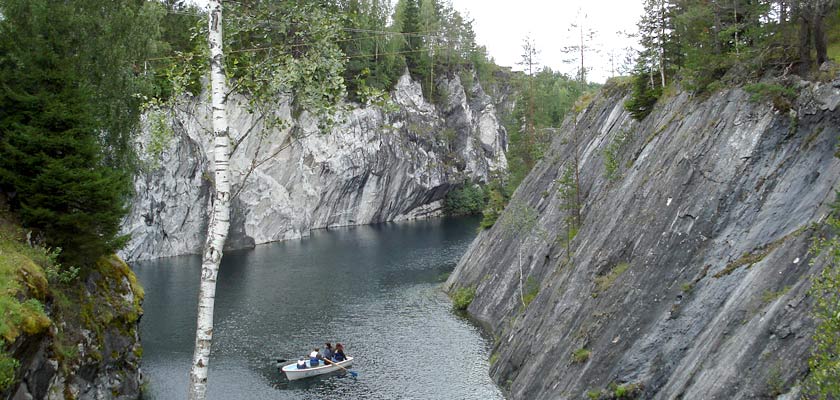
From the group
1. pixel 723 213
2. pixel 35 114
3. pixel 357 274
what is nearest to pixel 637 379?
pixel 723 213

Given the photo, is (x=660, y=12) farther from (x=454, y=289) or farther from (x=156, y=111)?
(x=156, y=111)

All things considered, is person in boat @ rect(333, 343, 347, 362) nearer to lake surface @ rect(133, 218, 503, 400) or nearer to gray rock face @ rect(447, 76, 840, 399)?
lake surface @ rect(133, 218, 503, 400)

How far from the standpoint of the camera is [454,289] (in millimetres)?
41562

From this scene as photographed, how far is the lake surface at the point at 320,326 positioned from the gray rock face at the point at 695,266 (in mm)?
4040

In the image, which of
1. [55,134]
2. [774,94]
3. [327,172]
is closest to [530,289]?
[774,94]

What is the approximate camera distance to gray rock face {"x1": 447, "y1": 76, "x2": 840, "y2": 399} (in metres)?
12.4

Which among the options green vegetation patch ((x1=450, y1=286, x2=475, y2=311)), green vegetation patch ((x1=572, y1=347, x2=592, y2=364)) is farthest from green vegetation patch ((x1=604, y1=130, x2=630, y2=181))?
green vegetation patch ((x1=450, y1=286, x2=475, y2=311))

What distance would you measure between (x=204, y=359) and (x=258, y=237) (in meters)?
62.4

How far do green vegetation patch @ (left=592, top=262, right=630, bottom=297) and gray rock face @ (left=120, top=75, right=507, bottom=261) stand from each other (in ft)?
99.9

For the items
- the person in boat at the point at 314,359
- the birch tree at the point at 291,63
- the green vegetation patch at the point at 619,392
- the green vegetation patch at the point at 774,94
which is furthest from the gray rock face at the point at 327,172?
the birch tree at the point at 291,63

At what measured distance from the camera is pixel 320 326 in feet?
118

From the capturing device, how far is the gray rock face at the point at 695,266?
12.4m

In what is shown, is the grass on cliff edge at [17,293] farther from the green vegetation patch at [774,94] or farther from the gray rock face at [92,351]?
the green vegetation patch at [774,94]

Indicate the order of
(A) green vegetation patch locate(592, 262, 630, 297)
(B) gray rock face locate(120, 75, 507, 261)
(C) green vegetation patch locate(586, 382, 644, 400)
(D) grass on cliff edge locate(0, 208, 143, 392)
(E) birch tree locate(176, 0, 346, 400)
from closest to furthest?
(E) birch tree locate(176, 0, 346, 400)
(D) grass on cliff edge locate(0, 208, 143, 392)
(C) green vegetation patch locate(586, 382, 644, 400)
(A) green vegetation patch locate(592, 262, 630, 297)
(B) gray rock face locate(120, 75, 507, 261)
